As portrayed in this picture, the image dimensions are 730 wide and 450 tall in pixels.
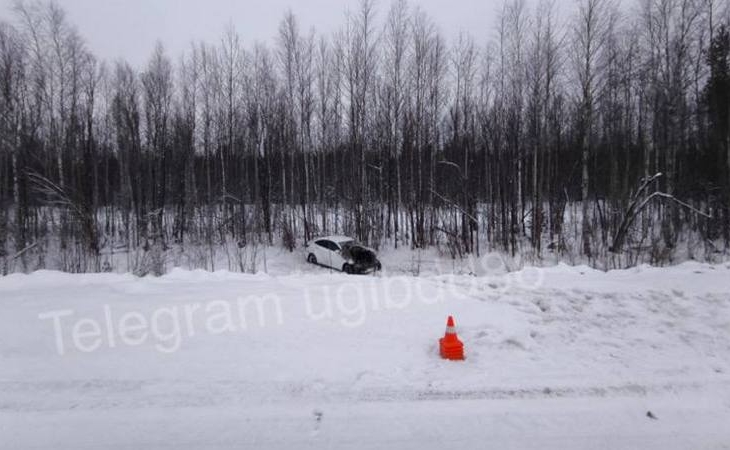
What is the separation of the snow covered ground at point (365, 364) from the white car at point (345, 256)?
808cm

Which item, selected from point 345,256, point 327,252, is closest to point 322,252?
point 327,252

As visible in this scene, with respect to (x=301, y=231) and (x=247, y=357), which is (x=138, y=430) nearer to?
(x=247, y=357)

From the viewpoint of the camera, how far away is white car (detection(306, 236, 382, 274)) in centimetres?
1468

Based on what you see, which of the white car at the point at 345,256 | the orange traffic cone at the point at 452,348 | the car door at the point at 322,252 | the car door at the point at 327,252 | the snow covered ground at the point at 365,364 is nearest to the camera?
the snow covered ground at the point at 365,364

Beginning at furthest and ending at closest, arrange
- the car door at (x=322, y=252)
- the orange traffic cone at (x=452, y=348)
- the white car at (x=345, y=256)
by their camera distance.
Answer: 1. the car door at (x=322, y=252)
2. the white car at (x=345, y=256)
3. the orange traffic cone at (x=452, y=348)

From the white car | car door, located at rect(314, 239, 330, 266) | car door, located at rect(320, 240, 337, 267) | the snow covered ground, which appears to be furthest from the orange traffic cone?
car door, located at rect(314, 239, 330, 266)

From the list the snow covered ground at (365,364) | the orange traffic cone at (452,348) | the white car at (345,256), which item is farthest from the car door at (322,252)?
the orange traffic cone at (452,348)

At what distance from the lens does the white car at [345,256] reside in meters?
14.7

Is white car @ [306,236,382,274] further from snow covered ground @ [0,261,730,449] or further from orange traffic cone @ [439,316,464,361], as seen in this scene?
orange traffic cone @ [439,316,464,361]

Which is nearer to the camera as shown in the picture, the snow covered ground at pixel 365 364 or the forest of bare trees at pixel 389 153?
the snow covered ground at pixel 365 364

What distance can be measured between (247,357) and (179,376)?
776 millimetres

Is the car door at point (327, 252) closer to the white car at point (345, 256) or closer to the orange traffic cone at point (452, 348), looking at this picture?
the white car at point (345, 256)

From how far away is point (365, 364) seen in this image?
13.2 feet

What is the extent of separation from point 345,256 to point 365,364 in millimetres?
11011
